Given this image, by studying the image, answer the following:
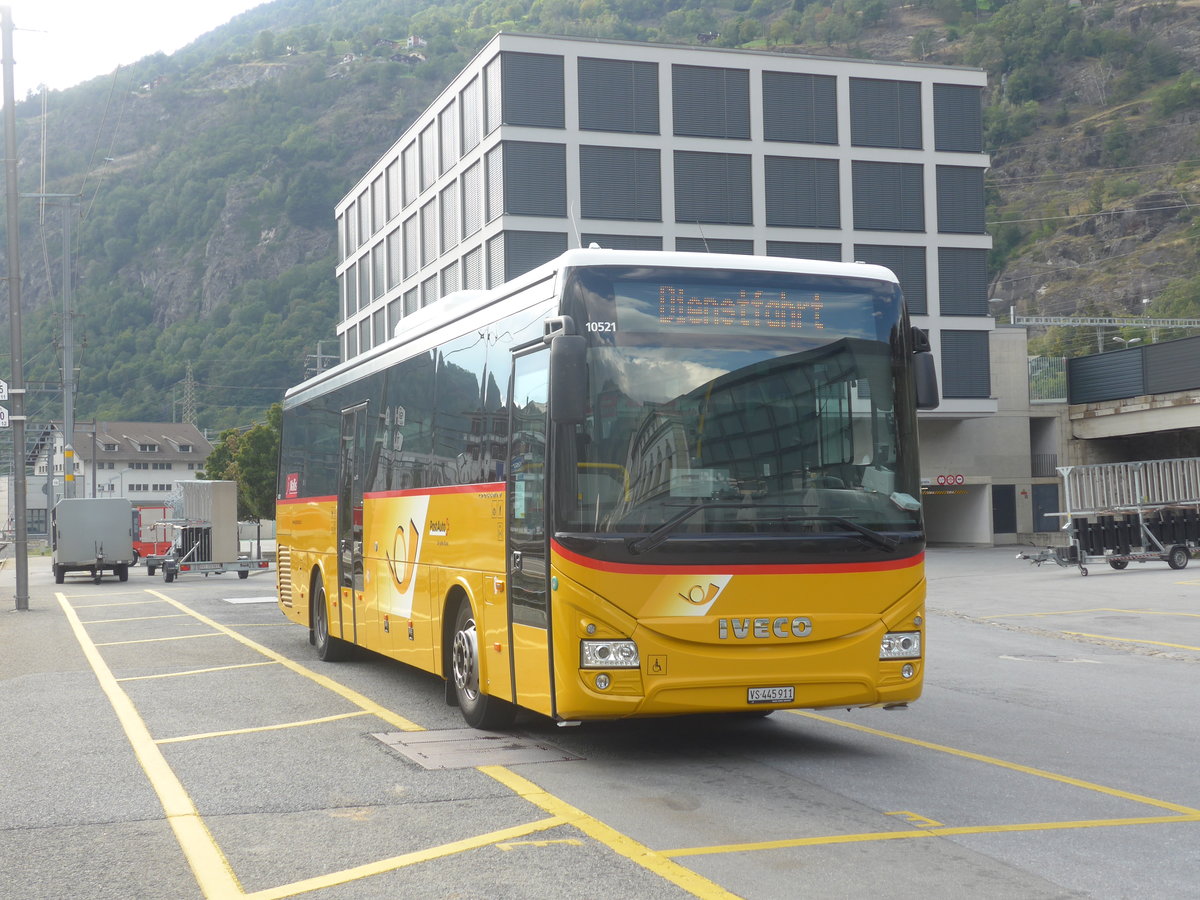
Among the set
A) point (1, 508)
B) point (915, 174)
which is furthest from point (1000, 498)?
point (1, 508)

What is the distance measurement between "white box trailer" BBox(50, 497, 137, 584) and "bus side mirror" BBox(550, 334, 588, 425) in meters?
33.9

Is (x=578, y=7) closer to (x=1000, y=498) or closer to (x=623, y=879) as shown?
(x=1000, y=498)

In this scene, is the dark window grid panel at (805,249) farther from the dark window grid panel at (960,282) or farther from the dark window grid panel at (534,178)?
the dark window grid panel at (534,178)

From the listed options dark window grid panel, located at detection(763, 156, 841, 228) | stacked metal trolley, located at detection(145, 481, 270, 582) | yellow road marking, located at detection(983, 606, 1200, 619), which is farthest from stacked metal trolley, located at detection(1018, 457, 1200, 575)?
stacked metal trolley, located at detection(145, 481, 270, 582)

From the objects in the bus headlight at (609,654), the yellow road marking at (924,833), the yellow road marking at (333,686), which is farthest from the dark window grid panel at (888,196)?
the yellow road marking at (924,833)

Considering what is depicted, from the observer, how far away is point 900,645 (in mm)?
8633

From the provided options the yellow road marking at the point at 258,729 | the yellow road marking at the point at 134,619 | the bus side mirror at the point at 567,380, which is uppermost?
the bus side mirror at the point at 567,380

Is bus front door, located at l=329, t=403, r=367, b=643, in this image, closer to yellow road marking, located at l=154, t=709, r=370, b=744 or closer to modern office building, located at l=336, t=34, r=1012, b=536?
yellow road marking, located at l=154, t=709, r=370, b=744

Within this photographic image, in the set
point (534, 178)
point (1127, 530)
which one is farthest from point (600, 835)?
point (534, 178)

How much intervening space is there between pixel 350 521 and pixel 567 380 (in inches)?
246

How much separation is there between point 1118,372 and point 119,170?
154m

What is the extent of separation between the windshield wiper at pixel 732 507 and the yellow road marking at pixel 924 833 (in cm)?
207

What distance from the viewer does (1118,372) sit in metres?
52.8

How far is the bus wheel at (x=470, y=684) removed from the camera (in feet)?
31.9
